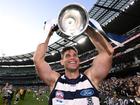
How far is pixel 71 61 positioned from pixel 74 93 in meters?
0.40

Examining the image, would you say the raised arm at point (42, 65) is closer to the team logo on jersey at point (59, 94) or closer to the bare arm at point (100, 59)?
the team logo on jersey at point (59, 94)

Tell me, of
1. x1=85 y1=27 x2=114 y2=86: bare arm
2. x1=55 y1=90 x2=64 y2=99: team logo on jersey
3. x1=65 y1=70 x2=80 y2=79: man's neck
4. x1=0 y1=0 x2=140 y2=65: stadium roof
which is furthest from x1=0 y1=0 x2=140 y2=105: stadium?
x1=55 y1=90 x2=64 y2=99: team logo on jersey

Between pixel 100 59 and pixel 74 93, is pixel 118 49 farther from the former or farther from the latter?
pixel 74 93

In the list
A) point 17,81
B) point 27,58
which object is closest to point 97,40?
point 27,58

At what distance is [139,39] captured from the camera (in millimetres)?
26875

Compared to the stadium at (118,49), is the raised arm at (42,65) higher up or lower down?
lower down

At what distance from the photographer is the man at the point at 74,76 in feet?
13.4

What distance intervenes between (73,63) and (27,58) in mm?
74486

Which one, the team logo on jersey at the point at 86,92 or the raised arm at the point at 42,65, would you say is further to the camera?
the raised arm at the point at 42,65

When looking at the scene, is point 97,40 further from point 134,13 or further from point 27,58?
point 27,58

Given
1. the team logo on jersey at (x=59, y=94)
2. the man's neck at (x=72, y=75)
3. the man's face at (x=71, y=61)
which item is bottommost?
the team logo on jersey at (x=59, y=94)

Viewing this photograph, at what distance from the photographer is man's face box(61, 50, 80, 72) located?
423cm

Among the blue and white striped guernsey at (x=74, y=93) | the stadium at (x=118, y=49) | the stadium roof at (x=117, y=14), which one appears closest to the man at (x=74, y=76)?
the blue and white striped guernsey at (x=74, y=93)

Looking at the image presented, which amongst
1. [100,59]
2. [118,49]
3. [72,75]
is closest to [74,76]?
[72,75]
